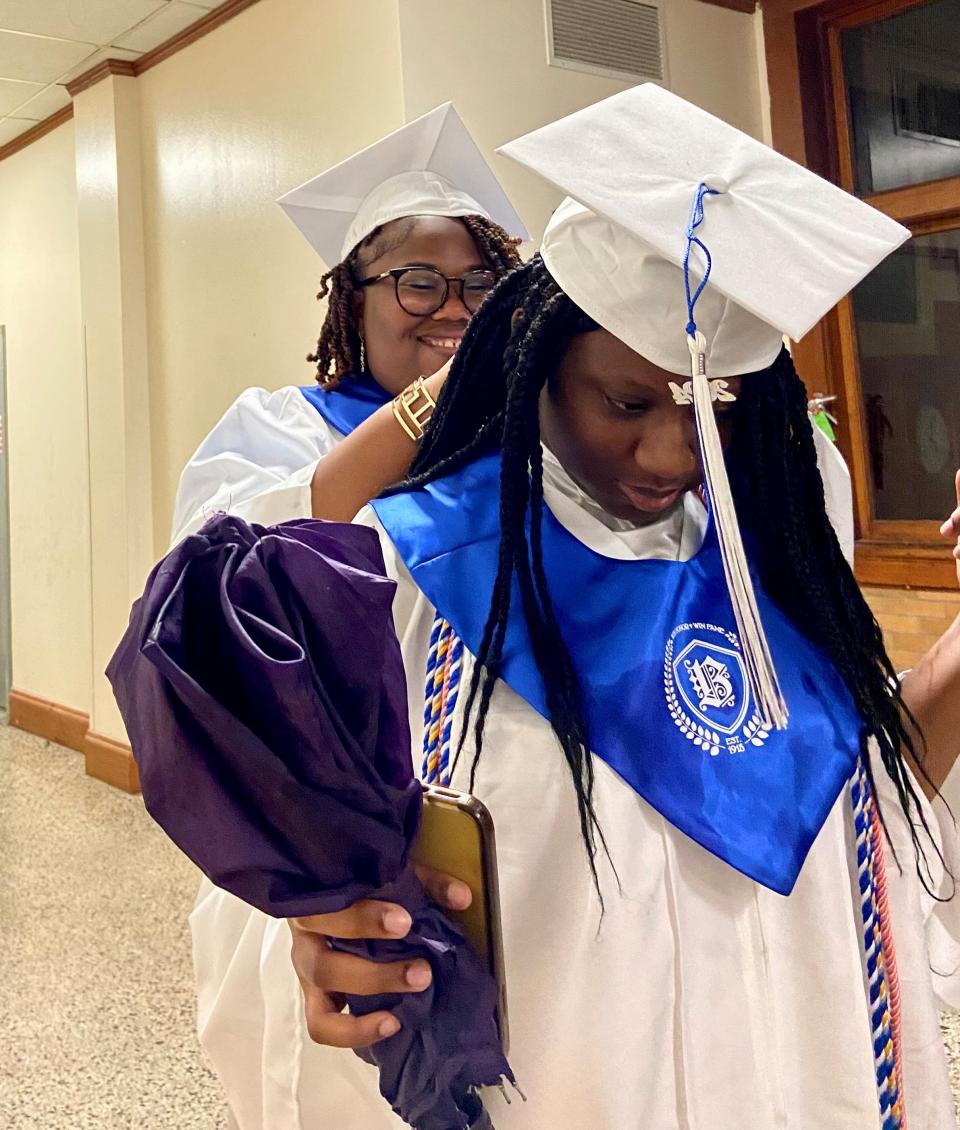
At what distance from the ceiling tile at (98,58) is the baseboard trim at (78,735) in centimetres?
261

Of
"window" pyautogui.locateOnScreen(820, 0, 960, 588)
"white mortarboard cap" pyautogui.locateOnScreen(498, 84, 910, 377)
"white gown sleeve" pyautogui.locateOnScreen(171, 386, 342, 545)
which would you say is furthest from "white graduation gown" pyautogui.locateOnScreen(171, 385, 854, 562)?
"window" pyautogui.locateOnScreen(820, 0, 960, 588)

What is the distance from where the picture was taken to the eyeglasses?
1.68m

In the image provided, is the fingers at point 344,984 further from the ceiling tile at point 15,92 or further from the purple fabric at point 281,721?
the ceiling tile at point 15,92

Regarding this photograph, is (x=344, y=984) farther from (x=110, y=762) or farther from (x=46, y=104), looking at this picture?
(x=46, y=104)

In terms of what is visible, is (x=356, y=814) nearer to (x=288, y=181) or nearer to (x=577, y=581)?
(x=577, y=581)

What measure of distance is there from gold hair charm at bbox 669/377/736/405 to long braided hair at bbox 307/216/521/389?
93cm

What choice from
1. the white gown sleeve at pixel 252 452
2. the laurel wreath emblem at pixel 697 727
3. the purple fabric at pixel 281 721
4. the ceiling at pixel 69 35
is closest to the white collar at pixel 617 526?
the laurel wreath emblem at pixel 697 727

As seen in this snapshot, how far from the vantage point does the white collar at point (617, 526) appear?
0.96 metres

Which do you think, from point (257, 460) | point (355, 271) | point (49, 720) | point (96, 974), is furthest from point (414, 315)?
point (49, 720)

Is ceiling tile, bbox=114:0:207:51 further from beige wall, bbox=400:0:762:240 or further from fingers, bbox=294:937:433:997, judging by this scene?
fingers, bbox=294:937:433:997

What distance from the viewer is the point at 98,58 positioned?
4270 mm

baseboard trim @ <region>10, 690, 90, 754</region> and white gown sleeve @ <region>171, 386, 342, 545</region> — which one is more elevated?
white gown sleeve @ <region>171, 386, 342, 545</region>

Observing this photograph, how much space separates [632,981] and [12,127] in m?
5.32

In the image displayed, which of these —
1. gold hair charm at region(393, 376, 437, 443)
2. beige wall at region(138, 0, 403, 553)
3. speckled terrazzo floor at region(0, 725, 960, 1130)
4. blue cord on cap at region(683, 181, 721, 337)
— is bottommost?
speckled terrazzo floor at region(0, 725, 960, 1130)
